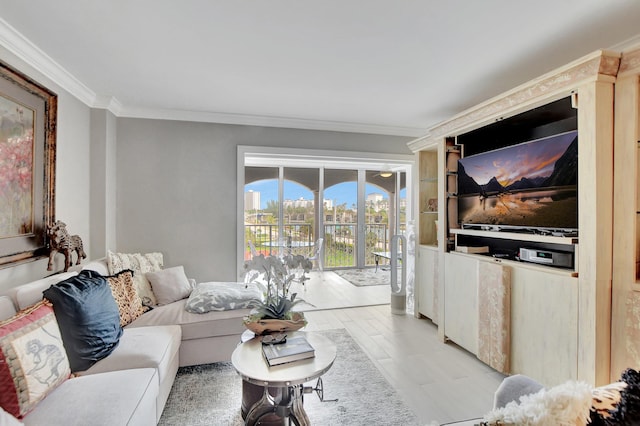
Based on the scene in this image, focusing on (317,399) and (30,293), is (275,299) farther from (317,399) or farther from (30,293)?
(30,293)

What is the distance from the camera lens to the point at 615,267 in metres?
1.73

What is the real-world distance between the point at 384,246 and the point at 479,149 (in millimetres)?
3895

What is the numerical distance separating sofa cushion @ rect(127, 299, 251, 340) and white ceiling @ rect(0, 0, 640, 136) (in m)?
2.04

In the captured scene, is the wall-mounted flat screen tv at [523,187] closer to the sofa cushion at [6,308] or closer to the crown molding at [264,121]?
the crown molding at [264,121]

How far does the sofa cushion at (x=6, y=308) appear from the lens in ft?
5.10

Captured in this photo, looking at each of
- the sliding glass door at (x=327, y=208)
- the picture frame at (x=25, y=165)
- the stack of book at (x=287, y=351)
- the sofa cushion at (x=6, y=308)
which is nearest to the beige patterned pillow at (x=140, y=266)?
the picture frame at (x=25, y=165)

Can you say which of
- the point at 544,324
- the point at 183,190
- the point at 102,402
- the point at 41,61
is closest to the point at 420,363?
the point at 544,324

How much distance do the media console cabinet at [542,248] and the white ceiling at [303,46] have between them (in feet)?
1.03

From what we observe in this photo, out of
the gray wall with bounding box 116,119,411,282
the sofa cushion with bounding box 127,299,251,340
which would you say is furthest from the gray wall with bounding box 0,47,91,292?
the sofa cushion with bounding box 127,299,251,340

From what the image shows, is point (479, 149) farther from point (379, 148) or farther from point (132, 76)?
point (132, 76)

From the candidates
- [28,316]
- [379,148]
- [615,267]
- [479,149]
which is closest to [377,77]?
[479,149]

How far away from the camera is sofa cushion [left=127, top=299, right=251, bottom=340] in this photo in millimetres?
2350

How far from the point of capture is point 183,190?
3.55 m

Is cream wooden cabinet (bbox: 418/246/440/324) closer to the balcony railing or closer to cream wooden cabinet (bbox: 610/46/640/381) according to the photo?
cream wooden cabinet (bbox: 610/46/640/381)
